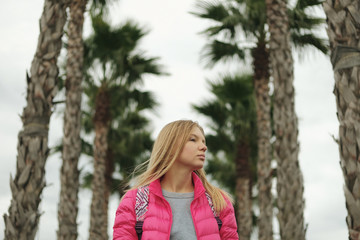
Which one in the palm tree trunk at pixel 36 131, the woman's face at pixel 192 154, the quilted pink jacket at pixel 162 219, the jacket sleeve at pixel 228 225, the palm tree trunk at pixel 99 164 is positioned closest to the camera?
the quilted pink jacket at pixel 162 219

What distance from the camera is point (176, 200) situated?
307cm

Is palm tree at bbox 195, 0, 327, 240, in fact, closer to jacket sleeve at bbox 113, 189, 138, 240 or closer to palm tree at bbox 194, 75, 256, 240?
palm tree at bbox 194, 75, 256, 240

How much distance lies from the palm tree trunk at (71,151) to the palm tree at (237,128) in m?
6.80

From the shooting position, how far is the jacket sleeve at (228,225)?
9.77 feet

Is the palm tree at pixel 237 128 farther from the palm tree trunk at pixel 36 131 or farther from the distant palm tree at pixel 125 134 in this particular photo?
the palm tree trunk at pixel 36 131

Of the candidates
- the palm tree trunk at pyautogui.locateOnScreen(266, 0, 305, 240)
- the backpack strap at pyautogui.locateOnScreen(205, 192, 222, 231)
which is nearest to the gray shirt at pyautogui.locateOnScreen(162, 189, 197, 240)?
the backpack strap at pyautogui.locateOnScreen(205, 192, 222, 231)

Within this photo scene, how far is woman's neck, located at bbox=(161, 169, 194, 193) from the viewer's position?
10.3 ft

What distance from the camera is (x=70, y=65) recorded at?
33.1ft

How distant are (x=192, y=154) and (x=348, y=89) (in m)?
1.53

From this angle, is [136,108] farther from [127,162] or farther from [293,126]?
[293,126]

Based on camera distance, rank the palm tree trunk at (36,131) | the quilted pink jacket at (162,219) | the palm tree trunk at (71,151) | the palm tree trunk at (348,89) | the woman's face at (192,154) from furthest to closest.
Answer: the palm tree trunk at (71,151), the palm tree trunk at (36,131), the palm tree trunk at (348,89), the woman's face at (192,154), the quilted pink jacket at (162,219)

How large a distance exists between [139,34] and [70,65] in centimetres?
544

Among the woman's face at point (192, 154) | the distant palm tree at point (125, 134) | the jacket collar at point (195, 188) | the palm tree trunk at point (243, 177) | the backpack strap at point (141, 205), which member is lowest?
the backpack strap at point (141, 205)

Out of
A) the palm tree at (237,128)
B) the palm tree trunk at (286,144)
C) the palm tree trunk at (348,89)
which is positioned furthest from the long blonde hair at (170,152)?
the palm tree at (237,128)
